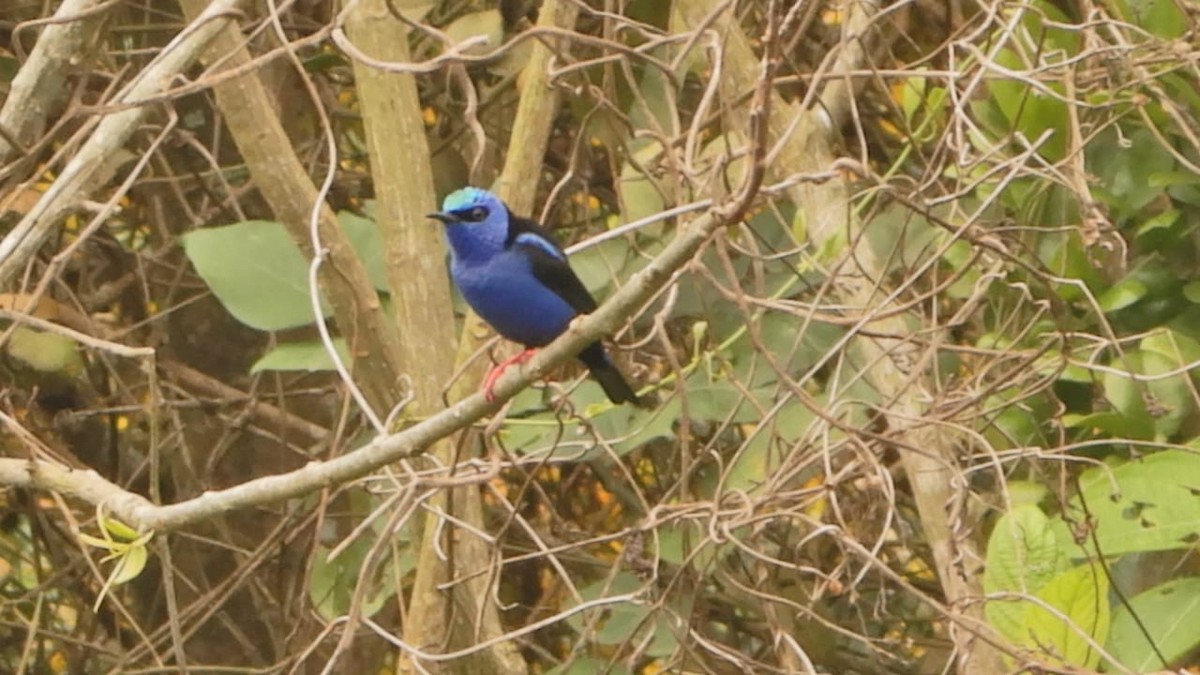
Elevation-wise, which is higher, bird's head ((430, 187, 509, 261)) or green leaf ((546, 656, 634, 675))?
bird's head ((430, 187, 509, 261))

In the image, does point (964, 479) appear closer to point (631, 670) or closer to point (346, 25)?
point (631, 670)

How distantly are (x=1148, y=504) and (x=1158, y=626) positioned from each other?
0.17 meters

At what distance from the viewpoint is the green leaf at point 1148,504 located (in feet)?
7.61

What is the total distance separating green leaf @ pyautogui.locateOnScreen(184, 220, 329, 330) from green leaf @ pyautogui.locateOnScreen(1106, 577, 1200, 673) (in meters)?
1.33

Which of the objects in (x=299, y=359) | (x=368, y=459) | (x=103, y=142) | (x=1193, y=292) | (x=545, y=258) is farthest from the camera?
(x=545, y=258)

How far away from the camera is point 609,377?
9.45ft

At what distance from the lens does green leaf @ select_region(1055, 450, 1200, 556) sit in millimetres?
2320

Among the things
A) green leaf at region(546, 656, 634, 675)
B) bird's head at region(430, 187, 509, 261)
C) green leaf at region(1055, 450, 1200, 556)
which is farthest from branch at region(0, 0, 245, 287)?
green leaf at region(1055, 450, 1200, 556)

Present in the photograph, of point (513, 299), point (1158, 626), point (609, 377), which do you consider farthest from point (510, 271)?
point (1158, 626)

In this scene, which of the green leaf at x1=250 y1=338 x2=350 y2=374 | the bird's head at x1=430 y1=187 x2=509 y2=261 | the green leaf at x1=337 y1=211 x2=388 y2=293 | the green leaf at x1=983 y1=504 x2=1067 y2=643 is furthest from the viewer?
the green leaf at x1=337 y1=211 x2=388 y2=293

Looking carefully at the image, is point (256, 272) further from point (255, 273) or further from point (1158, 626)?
point (1158, 626)

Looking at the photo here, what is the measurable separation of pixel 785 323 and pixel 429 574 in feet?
2.44

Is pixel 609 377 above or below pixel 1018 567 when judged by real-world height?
below

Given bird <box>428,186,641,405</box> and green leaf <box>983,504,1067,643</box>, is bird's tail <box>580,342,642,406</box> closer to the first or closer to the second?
bird <box>428,186,641,405</box>
